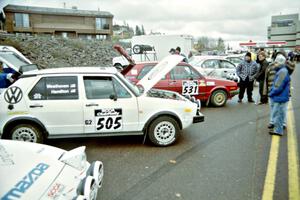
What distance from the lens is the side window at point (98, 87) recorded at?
15.1 ft

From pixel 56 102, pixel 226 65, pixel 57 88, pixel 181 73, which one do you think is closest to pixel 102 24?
pixel 226 65

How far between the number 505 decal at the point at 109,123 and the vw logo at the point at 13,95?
151cm

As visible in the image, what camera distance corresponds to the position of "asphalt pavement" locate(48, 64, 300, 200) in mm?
3277

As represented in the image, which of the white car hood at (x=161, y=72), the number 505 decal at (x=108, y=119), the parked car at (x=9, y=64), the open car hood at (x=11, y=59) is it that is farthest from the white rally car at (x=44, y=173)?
the open car hood at (x=11, y=59)

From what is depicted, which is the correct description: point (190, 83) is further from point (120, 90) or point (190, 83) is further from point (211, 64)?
point (211, 64)

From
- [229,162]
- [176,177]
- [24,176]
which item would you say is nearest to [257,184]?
[229,162]

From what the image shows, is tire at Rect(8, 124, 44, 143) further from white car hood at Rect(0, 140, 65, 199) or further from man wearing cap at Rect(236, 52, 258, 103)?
man wearing cap at Rect(236, 52, 258, 103)

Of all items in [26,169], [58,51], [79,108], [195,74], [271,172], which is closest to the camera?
[26,169]

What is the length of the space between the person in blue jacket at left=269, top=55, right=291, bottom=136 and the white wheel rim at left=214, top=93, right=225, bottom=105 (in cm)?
294

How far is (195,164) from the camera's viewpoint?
4.10m

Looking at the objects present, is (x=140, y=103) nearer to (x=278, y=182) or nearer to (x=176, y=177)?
(x=176, y=177)

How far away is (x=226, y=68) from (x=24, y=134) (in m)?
9.26

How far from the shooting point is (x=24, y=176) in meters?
2.04

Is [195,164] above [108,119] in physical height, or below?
below
